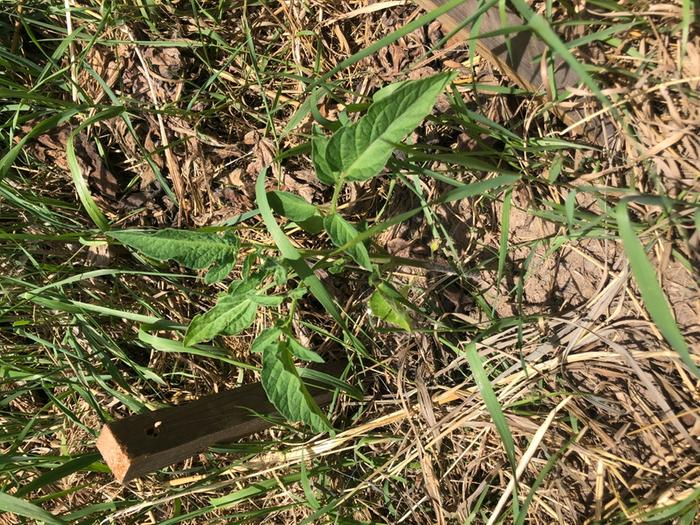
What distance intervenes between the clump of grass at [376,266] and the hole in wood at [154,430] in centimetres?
19

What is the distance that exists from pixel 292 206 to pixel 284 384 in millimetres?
356

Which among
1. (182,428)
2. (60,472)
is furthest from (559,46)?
(60,472)

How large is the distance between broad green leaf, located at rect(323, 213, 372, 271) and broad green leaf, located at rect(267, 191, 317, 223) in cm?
7

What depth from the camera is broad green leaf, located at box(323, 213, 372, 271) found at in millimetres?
1214

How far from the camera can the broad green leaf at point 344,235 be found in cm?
121

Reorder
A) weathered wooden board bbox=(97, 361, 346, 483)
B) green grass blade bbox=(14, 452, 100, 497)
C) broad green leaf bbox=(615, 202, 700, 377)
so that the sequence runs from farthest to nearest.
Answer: green grass blade bbox=(14, 452, 100, 497), weathered wooden board bbox=(97, 361, 346, 483), broad green leaf bbox=(615, 202, 700, 377)

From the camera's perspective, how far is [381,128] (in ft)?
3.94

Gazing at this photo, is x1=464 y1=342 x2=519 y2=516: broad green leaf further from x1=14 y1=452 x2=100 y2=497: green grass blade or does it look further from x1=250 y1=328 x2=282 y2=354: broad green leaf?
x1=14 y1=452 x2=100 y2=497: green grass blade

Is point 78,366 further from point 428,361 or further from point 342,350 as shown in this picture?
point 428,361

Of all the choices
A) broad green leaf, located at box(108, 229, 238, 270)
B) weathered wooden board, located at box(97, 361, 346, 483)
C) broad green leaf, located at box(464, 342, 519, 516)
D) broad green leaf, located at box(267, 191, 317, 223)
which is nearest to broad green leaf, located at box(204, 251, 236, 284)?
broad green leaf, located at box(108, 229, 238, 270)

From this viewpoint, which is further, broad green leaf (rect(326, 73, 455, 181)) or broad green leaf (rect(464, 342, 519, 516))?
broad green leaf (rect(464, 342, 519, 516))

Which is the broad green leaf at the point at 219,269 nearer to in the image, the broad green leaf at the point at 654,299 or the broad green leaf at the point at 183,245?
the broad green leaf at the point at 183,245

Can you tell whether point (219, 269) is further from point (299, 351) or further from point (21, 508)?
point (21, 508)

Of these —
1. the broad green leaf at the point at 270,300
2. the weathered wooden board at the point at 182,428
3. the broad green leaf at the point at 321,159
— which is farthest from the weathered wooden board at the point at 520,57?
the weathered wooden board at the point at 182,428
